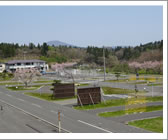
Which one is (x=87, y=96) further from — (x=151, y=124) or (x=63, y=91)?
(x=151, y=124)

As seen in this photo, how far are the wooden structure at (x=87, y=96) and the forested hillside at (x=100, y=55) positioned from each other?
3327 centimetres

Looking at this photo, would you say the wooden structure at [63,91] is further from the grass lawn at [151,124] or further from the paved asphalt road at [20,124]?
the grass lawn at [151,124]

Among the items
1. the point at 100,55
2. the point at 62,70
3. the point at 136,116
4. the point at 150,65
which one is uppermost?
the point at 100,55

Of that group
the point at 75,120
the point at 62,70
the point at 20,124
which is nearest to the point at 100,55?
the point at 62,70

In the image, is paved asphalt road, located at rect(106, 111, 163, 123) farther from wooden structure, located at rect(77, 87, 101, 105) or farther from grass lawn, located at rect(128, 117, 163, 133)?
A: wooden structure, located at rect(77, 87, 101, 105)

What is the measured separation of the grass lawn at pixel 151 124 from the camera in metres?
12.1

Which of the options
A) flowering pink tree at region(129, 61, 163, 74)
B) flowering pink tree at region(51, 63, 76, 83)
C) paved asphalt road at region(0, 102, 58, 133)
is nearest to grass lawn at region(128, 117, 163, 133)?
paved asphalt road at region(0, 102, 58, 133)

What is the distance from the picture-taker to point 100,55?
7256cm

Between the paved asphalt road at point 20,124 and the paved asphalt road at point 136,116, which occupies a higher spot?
→ the paved asphalt road at point 136,116

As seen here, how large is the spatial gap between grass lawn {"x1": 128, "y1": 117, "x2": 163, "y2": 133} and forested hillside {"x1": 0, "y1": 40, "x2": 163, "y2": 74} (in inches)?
1486

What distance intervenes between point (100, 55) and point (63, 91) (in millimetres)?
50511

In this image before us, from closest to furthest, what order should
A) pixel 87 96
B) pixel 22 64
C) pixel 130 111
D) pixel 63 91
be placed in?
pixel 130 111
pixel 87 96
pixel 63 91
pixel 22 64

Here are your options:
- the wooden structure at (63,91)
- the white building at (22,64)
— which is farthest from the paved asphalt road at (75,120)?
the white building at (22,64)

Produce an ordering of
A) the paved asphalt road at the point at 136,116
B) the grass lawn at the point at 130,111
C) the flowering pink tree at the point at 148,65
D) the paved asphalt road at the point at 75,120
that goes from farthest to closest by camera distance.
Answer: the flowering pink tree at the point at 148,65 → the grass lawn at the point at 130,111 → the paved asphalt road at the point at 136,116 → the paved asphalt road at the point at 75,120
